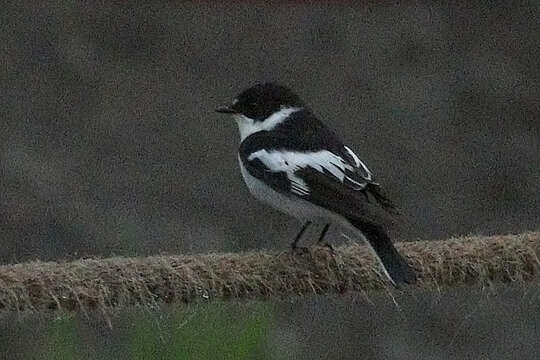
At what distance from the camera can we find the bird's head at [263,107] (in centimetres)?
273

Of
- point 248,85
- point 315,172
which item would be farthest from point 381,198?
point 248,85

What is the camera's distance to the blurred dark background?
5102 millimetres

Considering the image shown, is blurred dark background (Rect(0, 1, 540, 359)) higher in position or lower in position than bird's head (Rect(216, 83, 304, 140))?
lower

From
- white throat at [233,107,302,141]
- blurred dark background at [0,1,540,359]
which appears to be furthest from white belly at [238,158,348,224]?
blurred dark background at [0,1,540,359]

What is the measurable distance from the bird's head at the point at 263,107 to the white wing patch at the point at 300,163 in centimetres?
15

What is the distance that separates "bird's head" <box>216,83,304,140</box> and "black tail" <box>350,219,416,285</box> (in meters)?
0.43

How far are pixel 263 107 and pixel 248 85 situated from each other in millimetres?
2450

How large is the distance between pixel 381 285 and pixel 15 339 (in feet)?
5.73

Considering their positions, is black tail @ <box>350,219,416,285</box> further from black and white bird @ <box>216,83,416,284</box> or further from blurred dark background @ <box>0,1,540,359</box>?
blurred dark background @ <box>0,1,540,359</box>

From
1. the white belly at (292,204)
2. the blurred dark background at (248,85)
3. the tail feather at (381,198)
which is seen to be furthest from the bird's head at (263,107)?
the blurred dark background at (248,85)

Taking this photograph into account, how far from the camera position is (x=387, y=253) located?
7.33 ft

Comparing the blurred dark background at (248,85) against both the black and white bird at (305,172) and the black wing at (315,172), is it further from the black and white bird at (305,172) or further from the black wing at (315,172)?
the black wing at (315,172)

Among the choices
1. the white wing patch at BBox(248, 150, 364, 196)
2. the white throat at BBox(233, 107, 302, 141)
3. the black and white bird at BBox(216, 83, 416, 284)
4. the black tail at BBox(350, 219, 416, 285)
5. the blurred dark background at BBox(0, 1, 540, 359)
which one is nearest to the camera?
the black tail at BBox(350, 219, 416, 285)

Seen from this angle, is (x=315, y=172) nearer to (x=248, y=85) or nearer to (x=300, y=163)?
(x=300, y=163)
